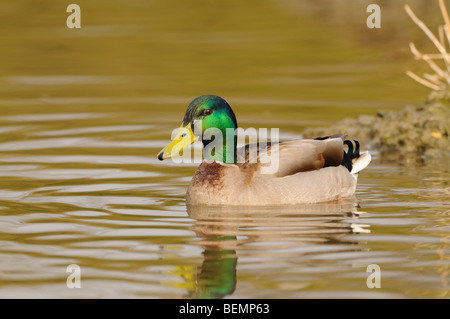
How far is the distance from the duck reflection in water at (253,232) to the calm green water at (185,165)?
0.07 ft

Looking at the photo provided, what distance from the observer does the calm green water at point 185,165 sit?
25.3 feet

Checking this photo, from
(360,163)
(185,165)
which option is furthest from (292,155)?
(185,165)

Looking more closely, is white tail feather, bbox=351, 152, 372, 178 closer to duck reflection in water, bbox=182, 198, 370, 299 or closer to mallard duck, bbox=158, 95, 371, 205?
mallard duck, bbox=158, 95, 371, 205

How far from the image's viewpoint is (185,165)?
12.5 metres

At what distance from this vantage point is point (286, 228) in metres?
9.09

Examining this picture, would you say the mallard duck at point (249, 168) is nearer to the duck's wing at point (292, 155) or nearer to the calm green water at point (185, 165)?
the duck's wing at point (292, 155)

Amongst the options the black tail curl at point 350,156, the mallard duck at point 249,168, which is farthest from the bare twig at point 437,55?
the mallard duck at point 249,168

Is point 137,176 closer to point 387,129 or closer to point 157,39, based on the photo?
point 387,129

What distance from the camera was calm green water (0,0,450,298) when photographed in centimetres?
770

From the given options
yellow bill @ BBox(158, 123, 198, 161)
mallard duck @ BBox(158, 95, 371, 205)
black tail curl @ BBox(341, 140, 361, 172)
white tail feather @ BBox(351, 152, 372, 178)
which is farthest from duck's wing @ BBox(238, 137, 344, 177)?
yellow bill @ BBox(158, 123, 198, 161)

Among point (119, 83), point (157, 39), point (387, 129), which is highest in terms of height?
point (157, 39)
